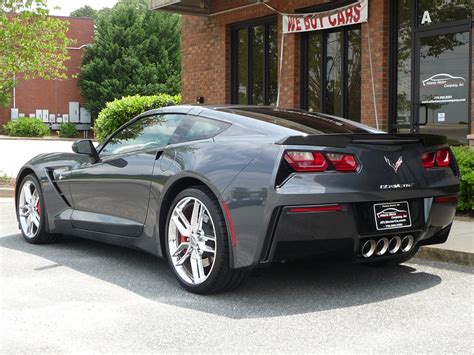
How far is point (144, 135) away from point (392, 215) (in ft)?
7.24

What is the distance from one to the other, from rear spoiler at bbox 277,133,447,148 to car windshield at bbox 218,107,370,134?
239 millimetres

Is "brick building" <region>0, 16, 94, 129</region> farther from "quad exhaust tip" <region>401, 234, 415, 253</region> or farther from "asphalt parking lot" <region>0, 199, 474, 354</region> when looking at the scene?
"quad exhaust tip" <region>401, 234, 415, 253</region>

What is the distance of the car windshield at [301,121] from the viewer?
4785 mm

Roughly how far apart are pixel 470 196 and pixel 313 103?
5843 mm

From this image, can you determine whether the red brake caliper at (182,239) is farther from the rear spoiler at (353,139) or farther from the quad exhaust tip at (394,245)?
the quad exhaust tip at (394,245)

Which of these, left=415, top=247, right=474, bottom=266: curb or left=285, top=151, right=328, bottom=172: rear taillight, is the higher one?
left=285, top=151, right=328, bottom=172: rear taillight

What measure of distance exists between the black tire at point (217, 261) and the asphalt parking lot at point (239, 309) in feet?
0.24

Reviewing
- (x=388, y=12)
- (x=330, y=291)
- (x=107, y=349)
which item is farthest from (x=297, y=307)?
(x=388, y=12)

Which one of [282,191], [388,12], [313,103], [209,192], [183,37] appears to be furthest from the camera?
[183,37]

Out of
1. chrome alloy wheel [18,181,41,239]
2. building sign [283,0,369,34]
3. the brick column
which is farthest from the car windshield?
building sign [283,0,369,34]

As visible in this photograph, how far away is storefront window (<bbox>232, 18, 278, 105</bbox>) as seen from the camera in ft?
47.0

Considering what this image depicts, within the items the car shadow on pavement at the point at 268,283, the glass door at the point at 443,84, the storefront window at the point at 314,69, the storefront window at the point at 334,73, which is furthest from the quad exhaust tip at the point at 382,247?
the storefront window at the point at 314,69

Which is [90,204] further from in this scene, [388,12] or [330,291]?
[388,12]

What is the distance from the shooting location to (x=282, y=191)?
13.7 ft
